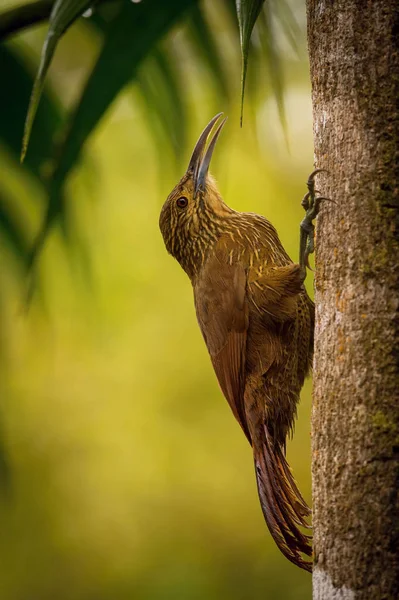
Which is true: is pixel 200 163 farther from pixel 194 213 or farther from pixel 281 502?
pixel 281 502

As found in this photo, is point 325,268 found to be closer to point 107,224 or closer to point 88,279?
point 88,279

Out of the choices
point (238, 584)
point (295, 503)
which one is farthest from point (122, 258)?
point (295, 503)

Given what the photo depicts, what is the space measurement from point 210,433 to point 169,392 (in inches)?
19.2

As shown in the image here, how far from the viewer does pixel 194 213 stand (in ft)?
12.1

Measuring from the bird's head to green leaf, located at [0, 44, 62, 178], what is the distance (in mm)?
567

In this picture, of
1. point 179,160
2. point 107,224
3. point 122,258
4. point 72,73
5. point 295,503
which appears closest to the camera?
point 295,503

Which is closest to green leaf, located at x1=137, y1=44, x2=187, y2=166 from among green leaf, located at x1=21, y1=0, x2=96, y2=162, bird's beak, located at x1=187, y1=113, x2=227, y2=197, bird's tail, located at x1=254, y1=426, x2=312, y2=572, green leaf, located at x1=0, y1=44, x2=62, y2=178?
bird's beak, located at x1=187, y1=113, x2=227, y2=197

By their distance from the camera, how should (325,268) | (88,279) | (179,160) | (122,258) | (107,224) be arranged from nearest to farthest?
(325,268), (179,160), (88,279), (107,224), (122,258)

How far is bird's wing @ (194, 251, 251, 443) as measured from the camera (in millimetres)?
3127

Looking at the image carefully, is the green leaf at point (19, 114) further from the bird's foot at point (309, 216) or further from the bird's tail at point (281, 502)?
the bird's tail at point (281, 502)

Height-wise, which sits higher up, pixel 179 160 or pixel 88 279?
pixel 179 160

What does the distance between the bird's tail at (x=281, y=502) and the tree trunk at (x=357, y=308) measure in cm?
76

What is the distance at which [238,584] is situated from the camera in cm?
748

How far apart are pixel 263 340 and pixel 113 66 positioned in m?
1.07
